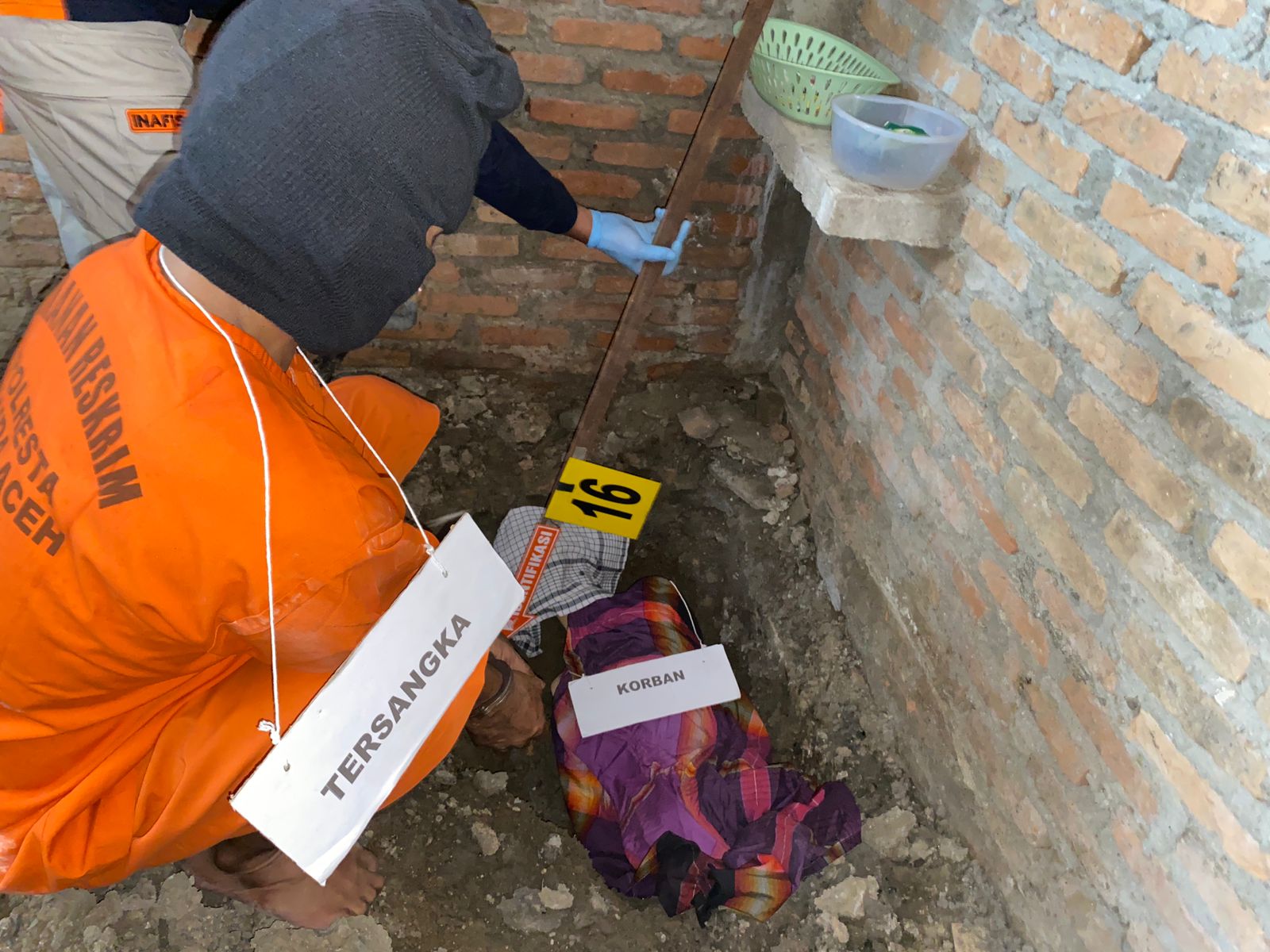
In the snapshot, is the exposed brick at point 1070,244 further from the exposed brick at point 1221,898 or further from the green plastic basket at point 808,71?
the exposed brick at point 1221,898

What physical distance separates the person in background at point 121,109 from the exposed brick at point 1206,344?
0.82m

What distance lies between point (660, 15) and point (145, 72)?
1025 millimetres

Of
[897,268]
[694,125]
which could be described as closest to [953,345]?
[897,268]

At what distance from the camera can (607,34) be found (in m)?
1.80

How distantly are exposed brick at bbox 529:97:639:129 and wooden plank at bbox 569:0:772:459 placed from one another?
0.44m

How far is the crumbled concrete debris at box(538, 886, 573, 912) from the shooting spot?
1511 millimetres

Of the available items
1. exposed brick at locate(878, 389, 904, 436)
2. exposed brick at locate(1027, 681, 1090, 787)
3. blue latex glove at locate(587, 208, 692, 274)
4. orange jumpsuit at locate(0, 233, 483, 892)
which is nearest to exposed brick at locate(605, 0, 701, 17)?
blue latex glove at locate(587, 208, 692, 274)

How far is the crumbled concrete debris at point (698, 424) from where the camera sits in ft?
7.45

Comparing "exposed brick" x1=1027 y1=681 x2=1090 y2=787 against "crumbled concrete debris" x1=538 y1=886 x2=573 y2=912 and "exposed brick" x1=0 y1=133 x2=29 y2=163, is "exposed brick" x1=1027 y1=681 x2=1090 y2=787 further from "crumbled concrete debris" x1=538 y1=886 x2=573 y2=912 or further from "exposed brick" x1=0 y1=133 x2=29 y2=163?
"exposed brick" x1=0 y1=133 x2=29 y2=163

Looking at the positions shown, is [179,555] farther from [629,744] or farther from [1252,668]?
[1252,668]

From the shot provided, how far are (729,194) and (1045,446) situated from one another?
1.13 meters

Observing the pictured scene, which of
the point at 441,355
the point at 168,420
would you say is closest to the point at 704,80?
the point at 441,355

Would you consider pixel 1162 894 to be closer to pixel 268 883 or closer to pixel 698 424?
pixel 268 883

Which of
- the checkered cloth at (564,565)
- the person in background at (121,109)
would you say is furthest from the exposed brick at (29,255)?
the checkered cloth at (564,565)
